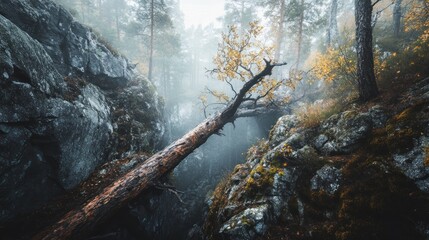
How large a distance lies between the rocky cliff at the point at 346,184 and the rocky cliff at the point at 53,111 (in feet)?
17.2

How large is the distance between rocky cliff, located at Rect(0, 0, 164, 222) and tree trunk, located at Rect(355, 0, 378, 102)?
32.5 feet

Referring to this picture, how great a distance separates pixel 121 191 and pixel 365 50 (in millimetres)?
9021

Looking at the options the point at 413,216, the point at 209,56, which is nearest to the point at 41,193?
the point at 413,216

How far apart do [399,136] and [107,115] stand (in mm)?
10550

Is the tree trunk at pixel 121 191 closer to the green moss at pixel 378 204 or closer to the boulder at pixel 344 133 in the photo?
the boulder at pixel 344 133

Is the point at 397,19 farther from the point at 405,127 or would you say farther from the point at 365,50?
the point at 405,127

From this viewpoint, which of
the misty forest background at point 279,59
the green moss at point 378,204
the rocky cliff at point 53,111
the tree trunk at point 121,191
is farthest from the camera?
the misty forest background at point 279,59

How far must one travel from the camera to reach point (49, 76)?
23.8 feet

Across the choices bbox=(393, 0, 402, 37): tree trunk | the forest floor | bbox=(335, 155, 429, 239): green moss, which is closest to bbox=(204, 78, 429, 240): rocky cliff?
bbox=(335, 155, 429, 239): green moss

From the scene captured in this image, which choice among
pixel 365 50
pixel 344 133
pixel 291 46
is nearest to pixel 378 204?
pixel 344 133

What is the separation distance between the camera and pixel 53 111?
677 centimetres

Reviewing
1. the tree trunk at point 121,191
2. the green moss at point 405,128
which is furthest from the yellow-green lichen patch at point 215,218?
the green moss at point 405,128

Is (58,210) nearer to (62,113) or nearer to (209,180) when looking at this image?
(62,113)

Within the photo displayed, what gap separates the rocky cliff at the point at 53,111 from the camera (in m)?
5.61
